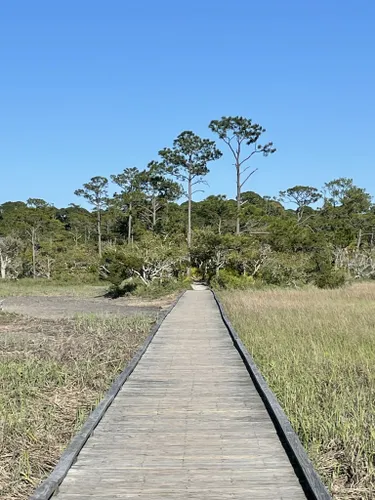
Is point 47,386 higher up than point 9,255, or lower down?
lower down

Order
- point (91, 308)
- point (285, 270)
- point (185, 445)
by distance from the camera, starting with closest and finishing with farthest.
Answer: point (185, 445) < point (91, 308) < point (285, 270)

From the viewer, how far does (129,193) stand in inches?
2132

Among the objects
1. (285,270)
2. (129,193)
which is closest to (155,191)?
(129,193)

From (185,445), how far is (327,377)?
11.2 ft

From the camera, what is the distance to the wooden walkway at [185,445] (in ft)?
11.6

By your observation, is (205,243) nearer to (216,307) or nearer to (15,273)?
(216,307)

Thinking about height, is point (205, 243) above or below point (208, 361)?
above

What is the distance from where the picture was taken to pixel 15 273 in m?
49.9

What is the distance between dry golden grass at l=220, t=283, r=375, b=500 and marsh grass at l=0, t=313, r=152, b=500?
231 cm

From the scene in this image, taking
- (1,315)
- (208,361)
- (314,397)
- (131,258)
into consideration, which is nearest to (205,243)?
(131,258)

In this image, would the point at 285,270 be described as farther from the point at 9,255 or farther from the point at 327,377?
the point at 9,255

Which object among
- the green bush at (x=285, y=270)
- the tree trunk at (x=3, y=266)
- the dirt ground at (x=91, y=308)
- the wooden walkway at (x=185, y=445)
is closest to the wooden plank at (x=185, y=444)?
the wooden walkway at (x=185, y=445)

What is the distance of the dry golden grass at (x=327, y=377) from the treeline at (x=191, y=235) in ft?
41.9

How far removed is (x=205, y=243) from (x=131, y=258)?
15.4 ft
